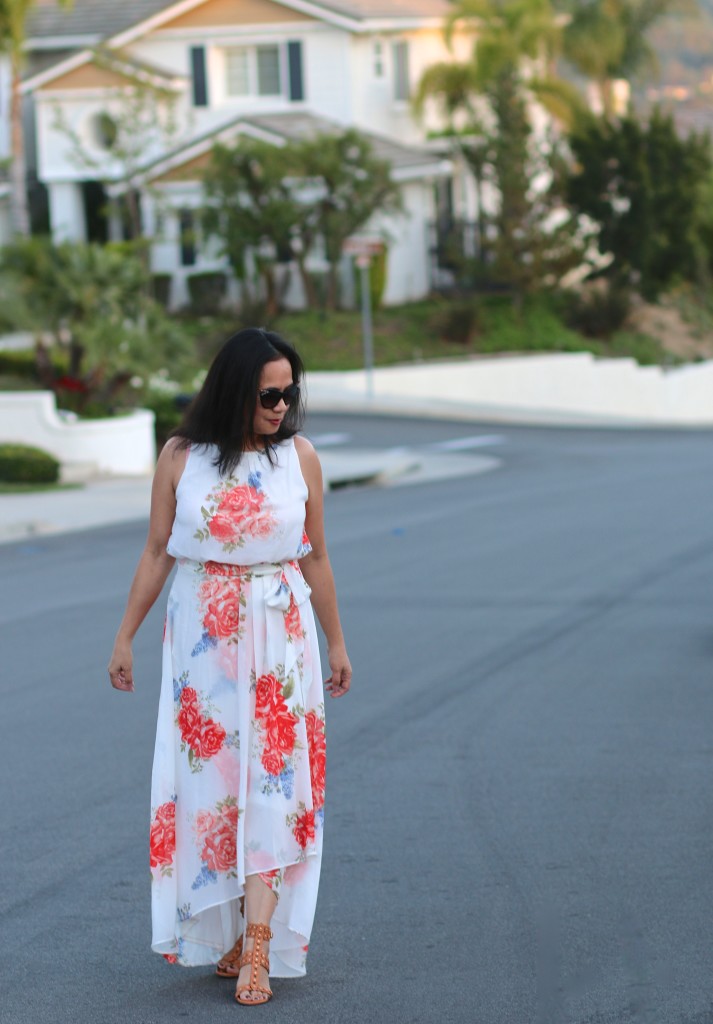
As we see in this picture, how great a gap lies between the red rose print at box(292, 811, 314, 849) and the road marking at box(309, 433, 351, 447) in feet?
81.3

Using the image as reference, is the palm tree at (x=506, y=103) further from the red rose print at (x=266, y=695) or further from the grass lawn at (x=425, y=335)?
the red rose print at (x=266, y=695)

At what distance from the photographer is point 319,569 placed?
538 centimetres

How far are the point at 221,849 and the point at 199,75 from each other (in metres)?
47.3

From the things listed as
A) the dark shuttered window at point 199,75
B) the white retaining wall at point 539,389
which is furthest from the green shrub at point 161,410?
the dark shuttered window at point 199,75

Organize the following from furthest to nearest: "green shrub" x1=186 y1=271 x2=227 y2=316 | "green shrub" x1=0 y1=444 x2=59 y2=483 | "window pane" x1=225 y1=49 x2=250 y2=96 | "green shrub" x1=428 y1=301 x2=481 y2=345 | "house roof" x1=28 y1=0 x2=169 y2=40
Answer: "house roof" x1=28 y1=0 x2=169 y2=40
"window pane" x1=225 y1=49 x2=250 y2=96
"green shrub" x1=186 y1=271 x2=227 y2=316
"green shrub" x1=428 y1=301 x2=481 y2=345
"green shrub" x1=0 y1=444 x2=59 y2=483

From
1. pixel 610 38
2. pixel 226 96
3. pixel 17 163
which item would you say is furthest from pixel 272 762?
pixel 610 38

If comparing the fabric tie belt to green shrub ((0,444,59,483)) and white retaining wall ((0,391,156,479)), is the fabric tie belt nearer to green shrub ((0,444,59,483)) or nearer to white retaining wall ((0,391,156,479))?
green shrub ((0,444,59,483))

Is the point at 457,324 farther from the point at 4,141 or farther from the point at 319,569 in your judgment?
the point at 319,569

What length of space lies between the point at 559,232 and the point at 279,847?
1642 inches

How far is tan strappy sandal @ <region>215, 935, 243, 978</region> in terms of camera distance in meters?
5.24

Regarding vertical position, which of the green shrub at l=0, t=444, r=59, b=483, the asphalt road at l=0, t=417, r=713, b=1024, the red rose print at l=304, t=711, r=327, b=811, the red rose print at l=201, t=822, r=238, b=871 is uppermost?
the red rose print at l=304, t=711, r=327, b=811

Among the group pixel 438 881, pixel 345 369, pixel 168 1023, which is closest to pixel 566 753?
pixel 438 881

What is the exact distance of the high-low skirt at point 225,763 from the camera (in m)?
5.08

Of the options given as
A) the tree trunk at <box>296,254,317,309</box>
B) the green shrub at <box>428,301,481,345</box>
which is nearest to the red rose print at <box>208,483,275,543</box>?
the tree trunk at <box>296,254,317,309</box>
